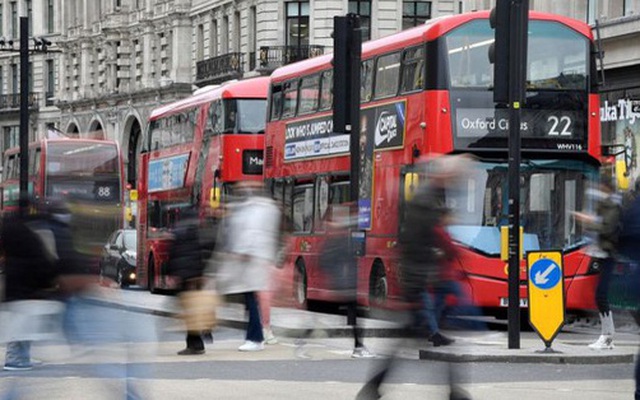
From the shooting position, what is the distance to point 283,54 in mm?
60625

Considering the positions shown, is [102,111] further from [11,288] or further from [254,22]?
[11,288]

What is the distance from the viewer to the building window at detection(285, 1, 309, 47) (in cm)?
6150

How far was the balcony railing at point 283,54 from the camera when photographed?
197ft

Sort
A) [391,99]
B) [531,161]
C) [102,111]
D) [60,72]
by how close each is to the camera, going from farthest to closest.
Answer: [60,72] → [102,111] → [391,99] → [531,161]

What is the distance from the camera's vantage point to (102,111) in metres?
77.4

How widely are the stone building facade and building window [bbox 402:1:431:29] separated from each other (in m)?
0.04

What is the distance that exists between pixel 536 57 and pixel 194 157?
41.4ft

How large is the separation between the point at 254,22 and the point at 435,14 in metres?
6.86

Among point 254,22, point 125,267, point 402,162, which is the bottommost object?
point 125,267

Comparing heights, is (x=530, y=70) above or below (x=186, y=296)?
above

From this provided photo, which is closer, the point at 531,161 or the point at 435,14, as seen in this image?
the point at 531,161

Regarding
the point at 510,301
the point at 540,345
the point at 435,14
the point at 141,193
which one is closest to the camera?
the point at 510,301

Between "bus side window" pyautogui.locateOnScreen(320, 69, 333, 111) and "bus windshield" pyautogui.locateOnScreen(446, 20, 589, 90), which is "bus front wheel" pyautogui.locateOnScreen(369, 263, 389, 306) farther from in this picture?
"bus windshield" pyautogui.locateOnScreen(446, 20, 589, 90)

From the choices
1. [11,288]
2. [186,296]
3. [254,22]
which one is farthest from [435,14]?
[11,288]
